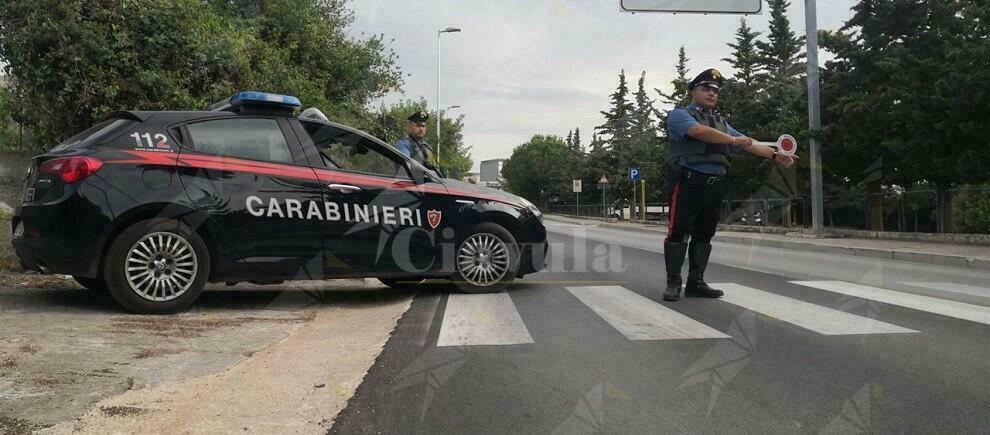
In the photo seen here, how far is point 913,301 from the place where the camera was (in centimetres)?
603

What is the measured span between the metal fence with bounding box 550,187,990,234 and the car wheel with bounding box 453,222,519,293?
12.6 metres

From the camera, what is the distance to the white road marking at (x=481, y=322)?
4430 millimetres

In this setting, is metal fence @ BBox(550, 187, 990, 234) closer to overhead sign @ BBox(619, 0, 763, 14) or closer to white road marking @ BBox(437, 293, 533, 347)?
overhead sign @ BBox(619, 0, 763, 14)

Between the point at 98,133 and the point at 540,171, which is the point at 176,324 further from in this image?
the point at 540,171

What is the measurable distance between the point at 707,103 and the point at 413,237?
8.98 ft

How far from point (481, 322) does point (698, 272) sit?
7.45 feet

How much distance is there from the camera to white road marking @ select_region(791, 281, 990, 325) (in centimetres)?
533

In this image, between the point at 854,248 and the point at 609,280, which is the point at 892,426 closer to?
the point at 609,280

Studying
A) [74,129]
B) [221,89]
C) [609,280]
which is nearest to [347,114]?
[221,89]

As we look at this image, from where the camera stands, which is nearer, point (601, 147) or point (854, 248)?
point (854, 248)

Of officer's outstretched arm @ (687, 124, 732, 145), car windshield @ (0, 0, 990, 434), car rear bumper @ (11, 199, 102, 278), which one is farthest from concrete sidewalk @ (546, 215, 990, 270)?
car rear bumper @ (11, 199, 102, 278)

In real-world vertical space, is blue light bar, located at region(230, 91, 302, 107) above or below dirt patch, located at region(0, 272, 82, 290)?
above

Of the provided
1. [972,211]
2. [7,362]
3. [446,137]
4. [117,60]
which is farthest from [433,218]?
[446,137]

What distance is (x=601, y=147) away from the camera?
182ft
